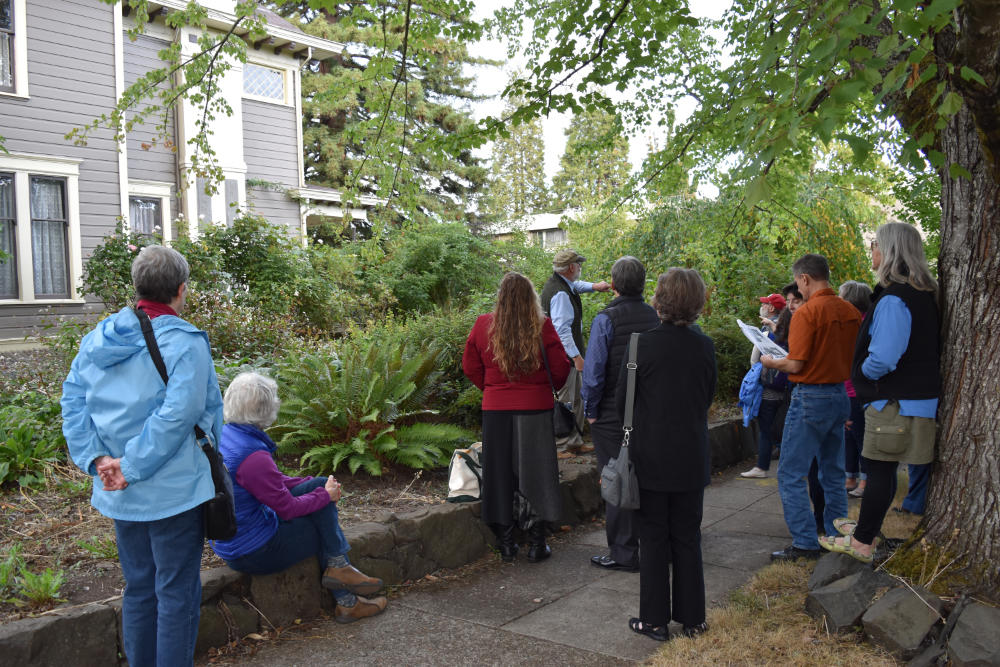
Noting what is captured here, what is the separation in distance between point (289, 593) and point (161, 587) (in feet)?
4.16

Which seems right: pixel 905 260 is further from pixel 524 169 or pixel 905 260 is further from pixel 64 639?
pixel 524 169

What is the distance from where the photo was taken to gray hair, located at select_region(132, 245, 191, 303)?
10.9 ft

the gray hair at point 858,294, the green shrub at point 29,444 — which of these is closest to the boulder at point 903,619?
the gray hair at point 858,294

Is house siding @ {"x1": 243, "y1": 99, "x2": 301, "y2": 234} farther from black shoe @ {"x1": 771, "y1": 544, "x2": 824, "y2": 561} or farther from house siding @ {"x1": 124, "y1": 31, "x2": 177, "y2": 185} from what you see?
black shoe @ {"x1": 771, "y1": 544, "x2": 824, "y2": 561}

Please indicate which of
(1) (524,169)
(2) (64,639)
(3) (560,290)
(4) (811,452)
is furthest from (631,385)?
(1) (524,169)

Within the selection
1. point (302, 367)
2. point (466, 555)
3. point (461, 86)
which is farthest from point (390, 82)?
point (461, 86)

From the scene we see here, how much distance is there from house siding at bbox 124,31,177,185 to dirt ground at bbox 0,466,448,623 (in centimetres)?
1231

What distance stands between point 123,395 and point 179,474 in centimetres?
40

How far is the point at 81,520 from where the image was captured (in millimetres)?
4922

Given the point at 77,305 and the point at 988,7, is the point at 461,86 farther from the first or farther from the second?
the point at 988,7

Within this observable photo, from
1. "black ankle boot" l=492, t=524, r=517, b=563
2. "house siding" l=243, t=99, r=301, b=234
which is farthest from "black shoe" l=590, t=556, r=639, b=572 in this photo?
"house siding" l=243, t=99, r=301, b=234

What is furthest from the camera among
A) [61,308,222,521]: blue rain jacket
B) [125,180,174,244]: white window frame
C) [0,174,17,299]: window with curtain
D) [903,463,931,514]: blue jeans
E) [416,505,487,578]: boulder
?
[125,180,174,244]: white window frame

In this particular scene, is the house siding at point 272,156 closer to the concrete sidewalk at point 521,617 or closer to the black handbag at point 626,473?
the concrete sidewalk at point 521,617

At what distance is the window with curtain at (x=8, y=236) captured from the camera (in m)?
13.8
